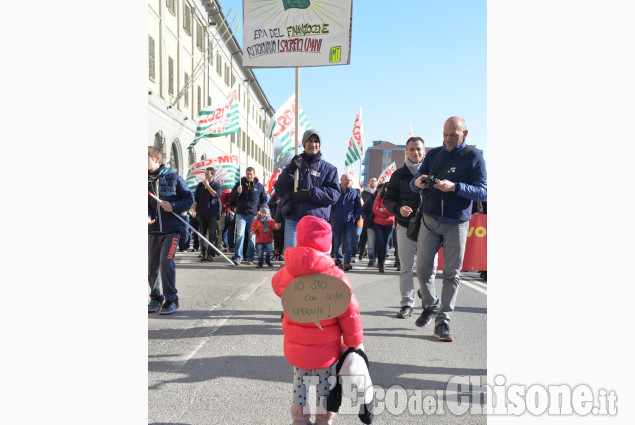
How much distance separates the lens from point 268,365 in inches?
151

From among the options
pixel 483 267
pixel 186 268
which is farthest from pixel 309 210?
pixel 186 268

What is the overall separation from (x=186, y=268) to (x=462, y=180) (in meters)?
6.48

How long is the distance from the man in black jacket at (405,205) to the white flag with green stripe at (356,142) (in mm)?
12700

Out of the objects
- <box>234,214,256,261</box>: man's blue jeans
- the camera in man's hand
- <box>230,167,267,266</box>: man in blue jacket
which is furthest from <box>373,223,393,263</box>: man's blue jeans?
the camera in man's hand

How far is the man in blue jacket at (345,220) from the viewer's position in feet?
33.7

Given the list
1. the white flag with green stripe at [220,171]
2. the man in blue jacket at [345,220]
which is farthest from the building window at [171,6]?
the man in blue jacket at [345,220]

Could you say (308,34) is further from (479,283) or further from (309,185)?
(479,283)

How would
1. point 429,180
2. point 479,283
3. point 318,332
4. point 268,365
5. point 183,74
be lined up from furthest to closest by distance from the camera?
point 183,74, point 479,283, point 429,180, point 268,365, point 318,332

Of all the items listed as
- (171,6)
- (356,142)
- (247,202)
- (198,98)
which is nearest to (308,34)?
(247,202)

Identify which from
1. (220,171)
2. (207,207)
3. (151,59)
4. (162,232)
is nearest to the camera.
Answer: (162,232)

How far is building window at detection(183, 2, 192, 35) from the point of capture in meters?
26.1

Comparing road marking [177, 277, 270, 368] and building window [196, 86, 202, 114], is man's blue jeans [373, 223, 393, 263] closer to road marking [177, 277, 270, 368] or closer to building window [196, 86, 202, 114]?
road marking [177, 277, 270, 368]

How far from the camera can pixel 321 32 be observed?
5.41 metres

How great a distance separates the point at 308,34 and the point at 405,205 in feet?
6.78
